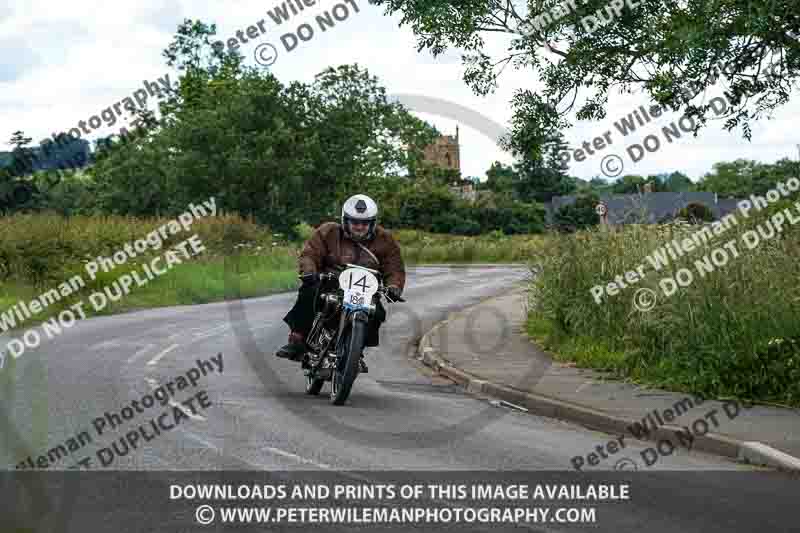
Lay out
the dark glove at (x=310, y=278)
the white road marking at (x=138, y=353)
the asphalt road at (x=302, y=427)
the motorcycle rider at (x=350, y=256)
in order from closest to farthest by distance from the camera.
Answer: the asphalt road at (x=302, y=427) < the dark glove at (x=310, y=278) < the motorcycle rider at (x=350, y=256) < the white road marking at (x=138, y=353)

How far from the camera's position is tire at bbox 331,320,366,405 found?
11.7 meters

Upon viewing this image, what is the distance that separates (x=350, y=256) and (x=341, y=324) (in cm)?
88

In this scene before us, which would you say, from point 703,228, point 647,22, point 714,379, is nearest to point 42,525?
point 714,379

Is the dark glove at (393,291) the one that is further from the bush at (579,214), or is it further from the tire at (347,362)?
the bush at (579,214)

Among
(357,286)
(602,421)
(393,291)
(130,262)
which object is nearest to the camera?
(602,421)

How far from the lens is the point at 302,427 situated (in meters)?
10.5

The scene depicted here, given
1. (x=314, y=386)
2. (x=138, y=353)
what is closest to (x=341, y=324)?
(x=314, y=386)

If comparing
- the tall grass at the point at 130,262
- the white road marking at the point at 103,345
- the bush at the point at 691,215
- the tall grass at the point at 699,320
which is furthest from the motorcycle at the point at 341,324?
the tall grass at the point at 130,262

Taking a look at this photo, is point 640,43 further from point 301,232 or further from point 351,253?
point 301,232

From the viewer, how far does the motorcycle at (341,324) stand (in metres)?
11.8

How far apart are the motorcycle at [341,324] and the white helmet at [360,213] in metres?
0.44

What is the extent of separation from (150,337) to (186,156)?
129 ft

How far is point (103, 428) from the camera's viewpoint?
10500 millimetres

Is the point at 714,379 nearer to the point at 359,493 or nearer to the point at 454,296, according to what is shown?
the point at 359,493
